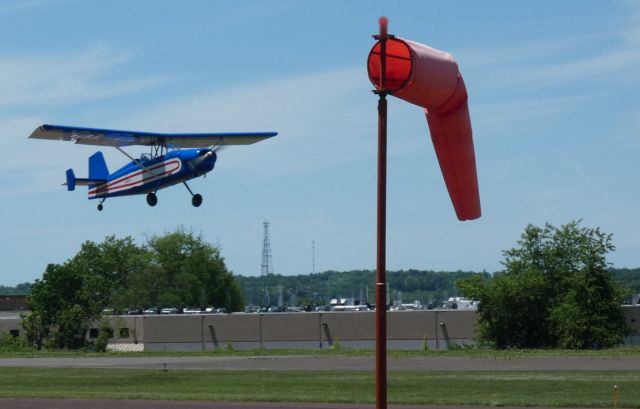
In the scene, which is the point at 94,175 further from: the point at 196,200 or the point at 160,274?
the point at 160,274

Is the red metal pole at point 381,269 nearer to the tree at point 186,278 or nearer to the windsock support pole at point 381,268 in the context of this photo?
the windsock support pole at point 381,268

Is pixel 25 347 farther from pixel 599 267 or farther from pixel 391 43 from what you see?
pixel 391 43

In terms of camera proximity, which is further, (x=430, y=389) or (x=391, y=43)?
(x=430, y=389)

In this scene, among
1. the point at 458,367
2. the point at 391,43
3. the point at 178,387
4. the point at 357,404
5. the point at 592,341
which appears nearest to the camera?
the point at 391,43

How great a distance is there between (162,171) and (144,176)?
32.6 inches

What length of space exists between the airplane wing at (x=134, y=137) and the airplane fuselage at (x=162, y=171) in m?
2.70

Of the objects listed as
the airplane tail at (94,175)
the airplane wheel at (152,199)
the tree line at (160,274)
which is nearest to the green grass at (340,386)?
the airplane wheel at (152,199)

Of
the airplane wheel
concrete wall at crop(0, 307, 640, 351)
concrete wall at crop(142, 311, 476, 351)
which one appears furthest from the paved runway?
concrete wall at crop(0, 307, 640, 351)

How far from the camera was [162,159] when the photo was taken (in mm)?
41625

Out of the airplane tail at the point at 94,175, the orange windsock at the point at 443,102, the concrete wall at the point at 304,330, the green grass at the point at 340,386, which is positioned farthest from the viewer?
the concrete wall at the point at 304,330

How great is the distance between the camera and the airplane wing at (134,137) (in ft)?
140

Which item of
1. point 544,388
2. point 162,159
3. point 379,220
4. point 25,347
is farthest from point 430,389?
point 25,347

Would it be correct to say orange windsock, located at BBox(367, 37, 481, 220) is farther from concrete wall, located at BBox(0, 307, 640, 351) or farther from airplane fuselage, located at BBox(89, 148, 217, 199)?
concrete wall, located at BBox(0, 307, 640, 351)

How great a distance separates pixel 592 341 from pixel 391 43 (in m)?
50.2
